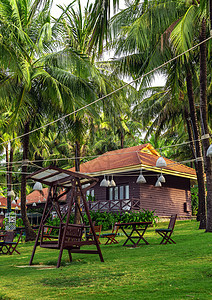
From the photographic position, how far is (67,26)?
65.4 ft

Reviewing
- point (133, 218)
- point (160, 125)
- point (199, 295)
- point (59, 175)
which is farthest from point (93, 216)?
point (199, 295)

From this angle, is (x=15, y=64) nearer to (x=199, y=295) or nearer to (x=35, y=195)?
(x=199, y=295)

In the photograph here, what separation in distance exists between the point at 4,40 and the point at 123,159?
11.9 m

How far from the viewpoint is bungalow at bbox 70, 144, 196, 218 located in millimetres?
23000

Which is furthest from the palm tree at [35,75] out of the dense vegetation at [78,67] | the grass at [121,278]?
the grass at [121,278]

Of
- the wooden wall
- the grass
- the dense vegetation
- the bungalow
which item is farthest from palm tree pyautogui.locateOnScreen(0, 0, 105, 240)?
the grass

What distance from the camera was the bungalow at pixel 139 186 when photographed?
906 inches

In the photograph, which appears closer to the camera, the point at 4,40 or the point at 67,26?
the point at 4,40

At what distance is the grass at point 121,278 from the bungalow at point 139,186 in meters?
12.4

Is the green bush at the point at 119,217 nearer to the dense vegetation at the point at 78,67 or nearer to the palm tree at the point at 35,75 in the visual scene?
the dense vegetation at the point at 78,67

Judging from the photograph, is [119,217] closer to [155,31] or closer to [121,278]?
[155,31]

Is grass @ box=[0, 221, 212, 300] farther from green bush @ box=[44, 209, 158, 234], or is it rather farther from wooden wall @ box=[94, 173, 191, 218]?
wooden wall @ box=[94, 173, 191, 218]

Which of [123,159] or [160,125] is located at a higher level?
[160,125]

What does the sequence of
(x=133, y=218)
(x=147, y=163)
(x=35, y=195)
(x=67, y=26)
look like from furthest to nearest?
1. (x=35, y=195)
2. (x=147, y=163)
3. (x=133, y=218)
4. (x=67, y=26)
